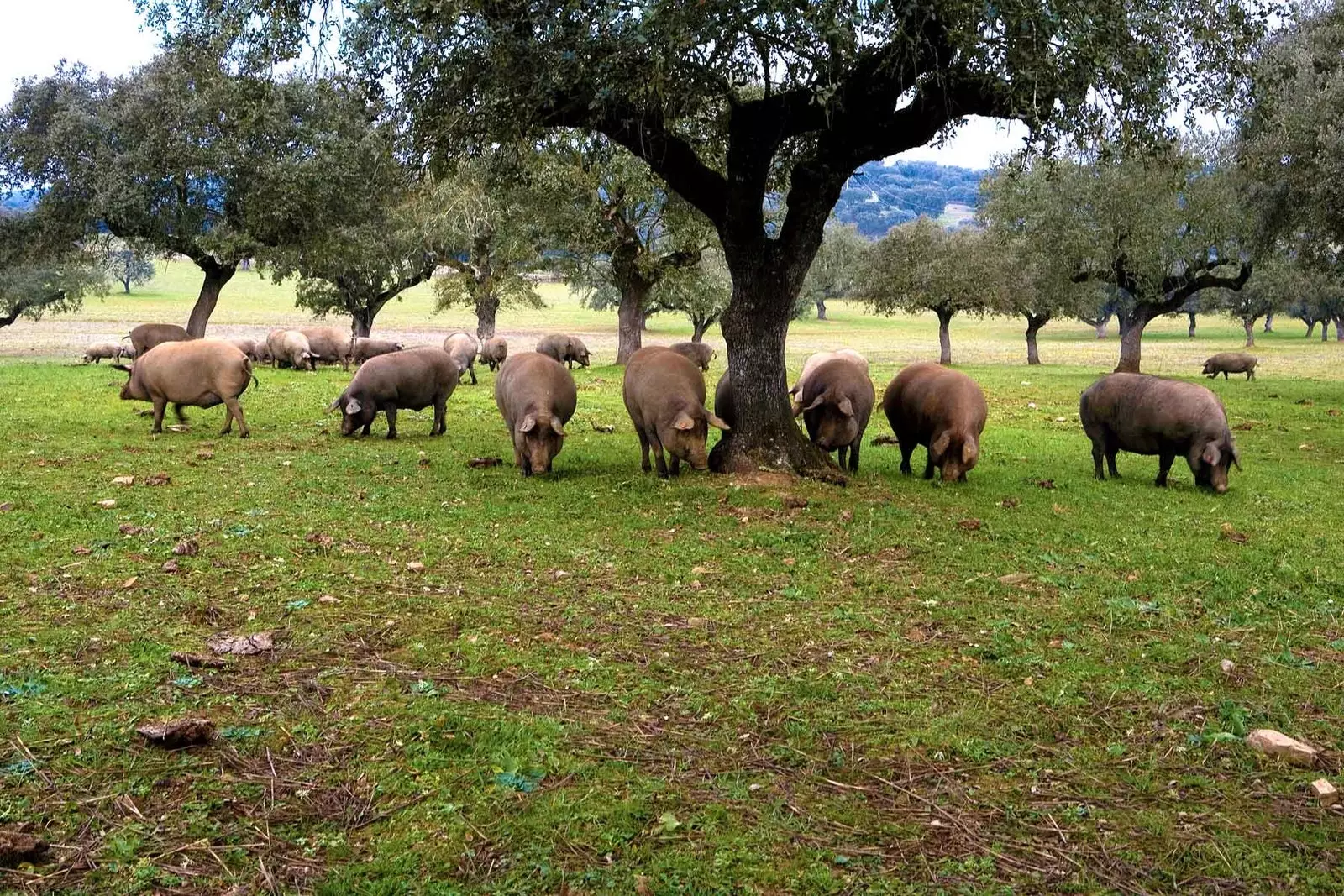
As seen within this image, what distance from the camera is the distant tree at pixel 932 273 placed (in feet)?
145

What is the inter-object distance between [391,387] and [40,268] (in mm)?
31393

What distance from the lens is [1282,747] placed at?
5.14 m

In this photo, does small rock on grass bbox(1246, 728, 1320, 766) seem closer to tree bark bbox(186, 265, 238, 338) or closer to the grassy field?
the grassy field

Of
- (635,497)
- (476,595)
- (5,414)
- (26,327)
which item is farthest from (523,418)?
(26,327)

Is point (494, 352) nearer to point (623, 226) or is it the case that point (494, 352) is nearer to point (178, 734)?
point (623, 226)

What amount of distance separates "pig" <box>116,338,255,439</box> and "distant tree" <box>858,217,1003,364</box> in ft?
113

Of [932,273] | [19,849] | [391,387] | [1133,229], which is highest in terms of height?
[1133,229]

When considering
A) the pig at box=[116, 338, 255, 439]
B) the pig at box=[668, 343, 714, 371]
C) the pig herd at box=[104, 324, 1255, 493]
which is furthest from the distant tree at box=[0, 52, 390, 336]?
the pig at box=[668, 343, 714, 371]

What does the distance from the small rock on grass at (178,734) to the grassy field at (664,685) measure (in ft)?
0.23

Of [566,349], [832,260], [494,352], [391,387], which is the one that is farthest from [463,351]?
[832,260]

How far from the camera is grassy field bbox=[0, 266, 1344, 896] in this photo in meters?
4.10

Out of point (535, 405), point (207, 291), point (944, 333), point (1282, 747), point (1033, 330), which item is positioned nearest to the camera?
point (1282, 747)

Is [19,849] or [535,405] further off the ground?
[535,405]

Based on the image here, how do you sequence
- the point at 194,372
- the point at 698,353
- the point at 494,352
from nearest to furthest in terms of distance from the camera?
the point at 194,372
the point at 494,352
the point at 698,353
